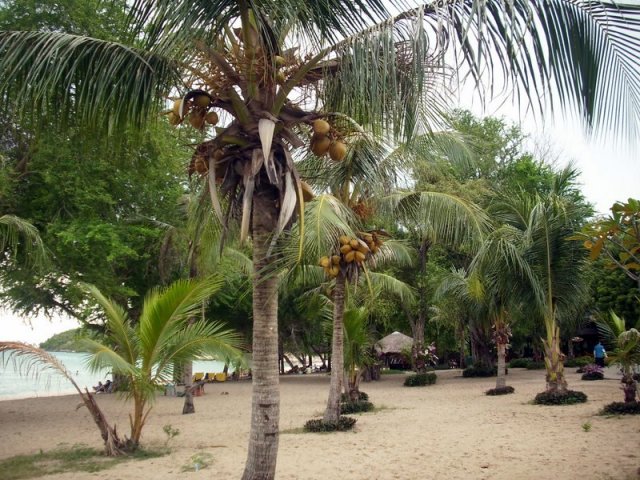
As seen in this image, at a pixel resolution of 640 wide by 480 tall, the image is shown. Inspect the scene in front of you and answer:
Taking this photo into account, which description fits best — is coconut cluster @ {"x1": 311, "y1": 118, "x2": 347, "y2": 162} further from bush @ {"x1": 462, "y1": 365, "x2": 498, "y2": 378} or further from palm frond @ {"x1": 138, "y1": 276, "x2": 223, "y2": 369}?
bush @ {"x1": 462, "y1": 365, "x2": 498, "y2": 378}

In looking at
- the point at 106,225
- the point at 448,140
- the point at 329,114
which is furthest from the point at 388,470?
the point at 106,225

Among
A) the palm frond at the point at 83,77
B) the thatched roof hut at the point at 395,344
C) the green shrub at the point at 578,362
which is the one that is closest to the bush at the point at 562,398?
the palm frond at the point at 83,77

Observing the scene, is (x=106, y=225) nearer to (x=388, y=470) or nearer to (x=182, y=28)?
(x=388, y=470)

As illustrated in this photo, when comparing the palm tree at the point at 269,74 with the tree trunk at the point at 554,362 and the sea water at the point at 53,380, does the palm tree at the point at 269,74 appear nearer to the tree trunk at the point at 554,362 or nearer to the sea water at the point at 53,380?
the sea water at the point at 53,380

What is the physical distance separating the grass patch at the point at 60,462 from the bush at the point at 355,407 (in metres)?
5.67

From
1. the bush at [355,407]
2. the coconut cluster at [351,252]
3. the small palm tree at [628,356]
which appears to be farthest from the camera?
the bush at [355,407]

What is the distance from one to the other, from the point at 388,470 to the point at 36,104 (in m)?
6.08

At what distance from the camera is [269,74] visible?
4.84 m

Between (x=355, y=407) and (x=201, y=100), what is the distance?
11478 millimetres

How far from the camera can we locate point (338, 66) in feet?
15.7

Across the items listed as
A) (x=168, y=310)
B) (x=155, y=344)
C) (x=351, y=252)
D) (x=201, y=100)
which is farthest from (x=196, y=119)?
(x=351, y=252)

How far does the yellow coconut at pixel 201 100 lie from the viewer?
4.68 metres

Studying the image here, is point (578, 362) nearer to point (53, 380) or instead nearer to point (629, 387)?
point (629, 387)

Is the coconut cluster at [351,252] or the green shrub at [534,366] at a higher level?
the coconut cluster at [351,252]
